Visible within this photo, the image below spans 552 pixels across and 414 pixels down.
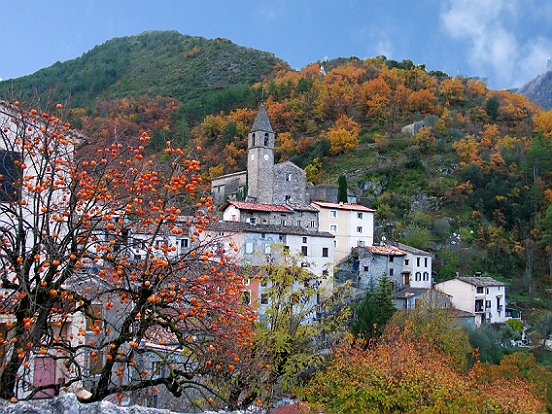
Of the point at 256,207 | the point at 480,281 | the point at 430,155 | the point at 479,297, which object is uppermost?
the point at 430,155

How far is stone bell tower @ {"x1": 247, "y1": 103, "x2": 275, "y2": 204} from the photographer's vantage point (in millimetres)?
56000

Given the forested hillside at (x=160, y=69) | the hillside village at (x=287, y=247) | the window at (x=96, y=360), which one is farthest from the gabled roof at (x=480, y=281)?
the forested hillside at (x=160, y=69)

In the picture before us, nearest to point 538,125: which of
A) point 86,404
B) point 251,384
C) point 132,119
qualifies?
point 132,119

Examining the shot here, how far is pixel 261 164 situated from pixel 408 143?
29.3 meters

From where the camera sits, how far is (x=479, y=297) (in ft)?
148

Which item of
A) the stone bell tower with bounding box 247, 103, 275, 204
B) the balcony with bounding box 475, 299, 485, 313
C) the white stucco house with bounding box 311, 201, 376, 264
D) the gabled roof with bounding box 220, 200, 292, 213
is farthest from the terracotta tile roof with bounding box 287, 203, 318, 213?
the balcony with bounding box 475, 299, 485, 313

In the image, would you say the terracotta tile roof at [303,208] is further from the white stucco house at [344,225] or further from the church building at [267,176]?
the church building at [267,176]

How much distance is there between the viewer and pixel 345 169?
238 ft

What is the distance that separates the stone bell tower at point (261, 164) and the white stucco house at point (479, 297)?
19746 mm

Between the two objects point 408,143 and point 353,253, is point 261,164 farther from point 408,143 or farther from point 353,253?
point 408,143

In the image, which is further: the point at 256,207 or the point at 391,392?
the point at 256,207

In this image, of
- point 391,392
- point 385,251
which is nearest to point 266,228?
point 385,251

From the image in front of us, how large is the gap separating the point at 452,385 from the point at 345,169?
55912 millimetres

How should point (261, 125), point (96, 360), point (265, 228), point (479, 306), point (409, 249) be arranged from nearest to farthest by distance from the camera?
point (96, 360) < point (265, 228) < point (479, 306) < point (409, 249) < point (261, 125)
